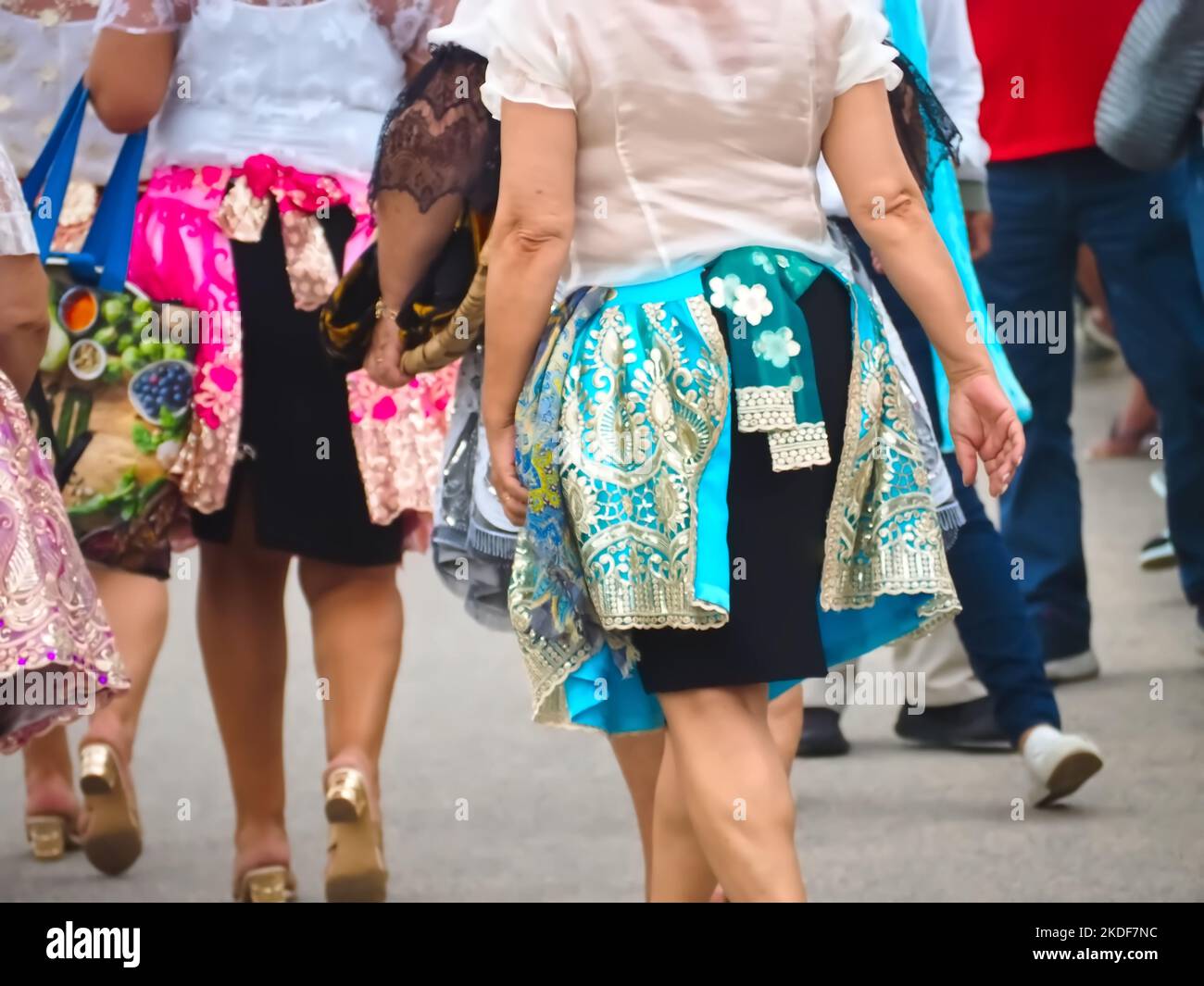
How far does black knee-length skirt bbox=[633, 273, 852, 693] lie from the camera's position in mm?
3123

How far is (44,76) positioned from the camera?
4363 mm

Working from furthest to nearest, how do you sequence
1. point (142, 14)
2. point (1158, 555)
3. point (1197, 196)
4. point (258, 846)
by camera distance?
point (1158, 555) < point (1197, 196) < point (258, 846) < point (142, 14)

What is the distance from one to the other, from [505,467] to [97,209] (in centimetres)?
129

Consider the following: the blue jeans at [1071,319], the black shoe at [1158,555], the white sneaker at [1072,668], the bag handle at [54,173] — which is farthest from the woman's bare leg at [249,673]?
the black shoe at [1158,555]

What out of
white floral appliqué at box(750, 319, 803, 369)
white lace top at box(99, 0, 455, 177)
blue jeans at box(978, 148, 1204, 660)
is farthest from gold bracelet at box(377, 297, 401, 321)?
blue jeans at box(978, 148, 1204, 660)

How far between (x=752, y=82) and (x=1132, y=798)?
7.64 feet

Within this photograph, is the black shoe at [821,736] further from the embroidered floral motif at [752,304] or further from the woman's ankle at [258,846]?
the embroidered floral motif at [752,304]

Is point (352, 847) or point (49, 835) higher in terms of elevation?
point (352, 847)

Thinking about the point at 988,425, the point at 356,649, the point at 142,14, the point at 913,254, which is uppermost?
the point at 142,14

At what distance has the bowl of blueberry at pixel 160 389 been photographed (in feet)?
13.8

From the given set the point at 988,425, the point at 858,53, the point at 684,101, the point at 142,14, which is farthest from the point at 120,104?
the point at 988,425

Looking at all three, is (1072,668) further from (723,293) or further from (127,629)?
(723,293)

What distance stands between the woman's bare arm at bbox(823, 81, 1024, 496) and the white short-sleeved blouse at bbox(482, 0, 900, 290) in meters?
0.04

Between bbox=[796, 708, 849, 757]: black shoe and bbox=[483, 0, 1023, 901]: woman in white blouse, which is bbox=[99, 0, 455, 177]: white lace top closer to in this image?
bbox=[483, 0, 1023, 901]: woman in white blouse
